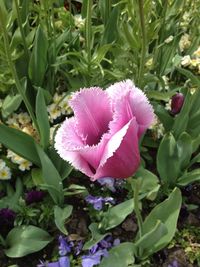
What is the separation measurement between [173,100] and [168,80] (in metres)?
0.33

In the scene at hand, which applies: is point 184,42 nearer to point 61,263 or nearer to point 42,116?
point 42,116

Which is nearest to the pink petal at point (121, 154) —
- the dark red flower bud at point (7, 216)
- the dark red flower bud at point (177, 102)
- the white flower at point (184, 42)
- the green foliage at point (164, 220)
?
the green foliage at point (164, 220)

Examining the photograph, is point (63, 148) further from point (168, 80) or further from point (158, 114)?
point (168, 80)

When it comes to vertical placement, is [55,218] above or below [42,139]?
below

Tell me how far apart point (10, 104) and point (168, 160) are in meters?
0.58

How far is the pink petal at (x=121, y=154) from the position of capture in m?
1.03

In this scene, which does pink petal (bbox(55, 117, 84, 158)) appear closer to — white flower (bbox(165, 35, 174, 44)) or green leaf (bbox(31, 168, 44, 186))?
green leaf (bbox(31, 168, 44, 186))

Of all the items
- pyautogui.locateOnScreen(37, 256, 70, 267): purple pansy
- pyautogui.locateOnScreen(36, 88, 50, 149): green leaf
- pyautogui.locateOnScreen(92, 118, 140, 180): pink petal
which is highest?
pyautogui.locateOnScreen(92, 118, 140, 180): pink petal

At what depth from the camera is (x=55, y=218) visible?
1.51m

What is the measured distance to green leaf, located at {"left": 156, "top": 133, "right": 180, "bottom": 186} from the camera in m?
1.67

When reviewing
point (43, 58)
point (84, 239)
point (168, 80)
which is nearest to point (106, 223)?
point (84, 239)

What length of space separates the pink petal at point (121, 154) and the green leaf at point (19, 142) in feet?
1.88

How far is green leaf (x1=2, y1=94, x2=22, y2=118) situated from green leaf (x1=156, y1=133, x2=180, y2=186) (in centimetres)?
52

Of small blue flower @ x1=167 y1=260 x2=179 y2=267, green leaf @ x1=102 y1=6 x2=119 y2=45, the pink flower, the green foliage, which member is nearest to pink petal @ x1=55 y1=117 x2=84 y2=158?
the pink flower
